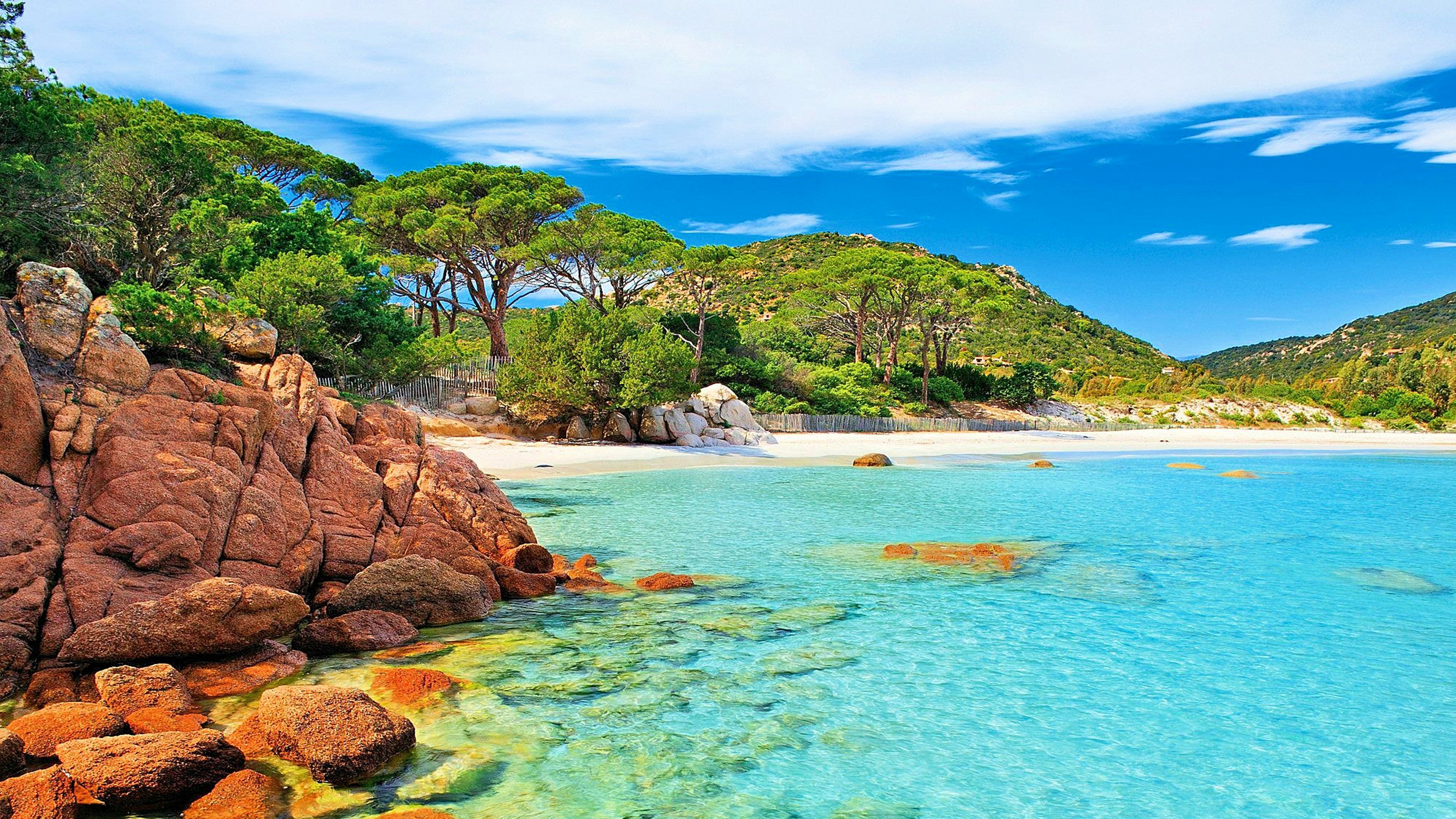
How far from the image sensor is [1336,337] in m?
89.6

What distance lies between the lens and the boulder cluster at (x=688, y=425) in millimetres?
30453

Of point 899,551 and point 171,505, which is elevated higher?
point 171,505

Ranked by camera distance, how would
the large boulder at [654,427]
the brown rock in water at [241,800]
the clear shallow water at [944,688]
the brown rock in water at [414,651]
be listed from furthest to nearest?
the large boulder at [654,427] → the brown rock in water at [414,651] → the clear shallow water at [944,688] → the brown rock in water at [241,800]

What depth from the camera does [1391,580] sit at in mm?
11094

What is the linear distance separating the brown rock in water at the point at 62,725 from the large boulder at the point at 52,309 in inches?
162

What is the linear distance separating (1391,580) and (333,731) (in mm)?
12900

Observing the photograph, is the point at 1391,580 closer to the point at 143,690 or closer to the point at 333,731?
the point at 333,731

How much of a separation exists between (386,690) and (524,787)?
6.02 feet

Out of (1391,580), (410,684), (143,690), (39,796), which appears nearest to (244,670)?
(143,690)

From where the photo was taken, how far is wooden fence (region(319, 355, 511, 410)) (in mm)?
24234

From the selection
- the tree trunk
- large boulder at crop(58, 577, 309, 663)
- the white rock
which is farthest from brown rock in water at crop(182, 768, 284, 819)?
the tree trunk

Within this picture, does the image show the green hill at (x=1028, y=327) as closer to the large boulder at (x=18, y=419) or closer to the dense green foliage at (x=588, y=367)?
the dense green foliage at (x=588, y=367)

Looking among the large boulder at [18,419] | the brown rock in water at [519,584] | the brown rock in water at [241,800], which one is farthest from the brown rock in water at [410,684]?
the large boulder at [18,419]

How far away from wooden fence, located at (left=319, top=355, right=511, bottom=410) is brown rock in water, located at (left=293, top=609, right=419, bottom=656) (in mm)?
16600
